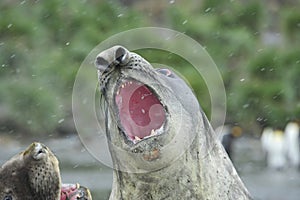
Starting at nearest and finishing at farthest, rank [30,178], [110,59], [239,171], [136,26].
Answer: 1. [110,59]
2. [30,178]
3. [239,171]
4. [136,26]

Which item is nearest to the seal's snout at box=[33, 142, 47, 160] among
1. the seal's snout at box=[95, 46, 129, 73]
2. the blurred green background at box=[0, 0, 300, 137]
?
the seal's snout at box=[95, 46, 129, 73]

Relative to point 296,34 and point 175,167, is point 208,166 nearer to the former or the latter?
point 175,167

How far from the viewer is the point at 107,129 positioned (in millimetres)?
3818

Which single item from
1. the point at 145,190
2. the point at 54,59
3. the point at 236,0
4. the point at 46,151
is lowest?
the point at 145,190

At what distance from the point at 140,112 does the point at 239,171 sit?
19452 millimetres

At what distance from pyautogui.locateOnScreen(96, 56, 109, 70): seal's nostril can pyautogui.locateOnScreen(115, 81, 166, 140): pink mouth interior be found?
143mm

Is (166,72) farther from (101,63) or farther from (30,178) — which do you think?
(30,178)

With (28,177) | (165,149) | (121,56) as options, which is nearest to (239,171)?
(28,177)

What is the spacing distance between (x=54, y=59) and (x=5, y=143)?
872 cm

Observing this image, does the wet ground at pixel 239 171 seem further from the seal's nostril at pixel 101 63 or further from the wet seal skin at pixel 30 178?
the seal's nostril at pixel 101 63

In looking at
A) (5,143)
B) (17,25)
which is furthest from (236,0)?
(5,143)

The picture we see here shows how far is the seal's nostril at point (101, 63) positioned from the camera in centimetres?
364

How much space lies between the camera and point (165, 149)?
12.2ft

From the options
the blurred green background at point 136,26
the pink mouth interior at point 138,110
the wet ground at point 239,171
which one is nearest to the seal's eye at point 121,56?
the pink mouth interior at point 138,110
